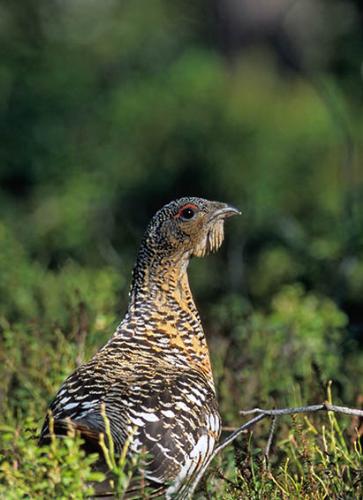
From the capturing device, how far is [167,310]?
5488mm

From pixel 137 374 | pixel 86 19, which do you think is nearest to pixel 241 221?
pixel 137 374

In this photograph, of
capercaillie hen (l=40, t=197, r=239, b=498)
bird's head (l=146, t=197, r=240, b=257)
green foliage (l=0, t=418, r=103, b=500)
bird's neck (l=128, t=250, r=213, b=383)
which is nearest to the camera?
green foliage (l=0, t=418, r=103, b=500)

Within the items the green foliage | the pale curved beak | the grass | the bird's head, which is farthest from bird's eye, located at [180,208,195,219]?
the green foliage

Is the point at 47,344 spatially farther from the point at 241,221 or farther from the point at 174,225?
the point at 241,221

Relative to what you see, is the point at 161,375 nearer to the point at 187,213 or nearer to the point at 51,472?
the point at 51,472

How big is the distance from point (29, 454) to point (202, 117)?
1162 cm

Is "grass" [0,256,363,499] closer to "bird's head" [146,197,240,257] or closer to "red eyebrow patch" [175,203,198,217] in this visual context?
"bird's head" [146,197,240,257]

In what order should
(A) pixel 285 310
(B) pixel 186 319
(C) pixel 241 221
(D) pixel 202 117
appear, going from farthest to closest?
(D) pixel 202 117 < (C) pixel 241 221 < (A) pixel 285 310 < (B) pixel 186 319

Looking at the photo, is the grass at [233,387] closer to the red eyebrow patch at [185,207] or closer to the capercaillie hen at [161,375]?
the capercaillie hen at [161,375]

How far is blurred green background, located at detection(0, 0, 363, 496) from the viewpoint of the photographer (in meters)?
6.81

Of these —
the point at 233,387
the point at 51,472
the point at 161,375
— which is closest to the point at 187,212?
the point at 233,387

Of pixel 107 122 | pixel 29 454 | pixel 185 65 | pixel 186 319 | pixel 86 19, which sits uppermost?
pixel 86 19

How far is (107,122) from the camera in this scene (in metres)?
15.6

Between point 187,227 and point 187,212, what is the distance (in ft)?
0.30
